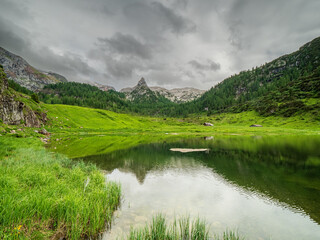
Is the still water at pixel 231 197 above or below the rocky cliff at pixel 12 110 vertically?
below

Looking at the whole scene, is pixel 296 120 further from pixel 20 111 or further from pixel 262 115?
pixel 20 111

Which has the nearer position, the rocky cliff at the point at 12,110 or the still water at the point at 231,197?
the still water at the point at 231,197

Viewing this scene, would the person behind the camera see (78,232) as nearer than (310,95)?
Yes

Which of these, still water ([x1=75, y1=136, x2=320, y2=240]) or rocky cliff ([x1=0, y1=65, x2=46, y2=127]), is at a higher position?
rocky cliff ([x1=0, y1=65, x2=46, y2=127])

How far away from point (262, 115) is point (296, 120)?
4334cm

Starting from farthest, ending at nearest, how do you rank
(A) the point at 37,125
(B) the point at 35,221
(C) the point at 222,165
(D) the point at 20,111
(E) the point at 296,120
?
(E) the point at 296,120, (A) the point at 37,125, (D) the point at 20,111, (C) the point at 222,165, (B) the point at 35,221

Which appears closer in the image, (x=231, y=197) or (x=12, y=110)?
(x=231, y=197)

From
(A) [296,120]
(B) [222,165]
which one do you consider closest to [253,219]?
(B) [222,165]

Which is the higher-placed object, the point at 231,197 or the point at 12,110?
the point at 12,110

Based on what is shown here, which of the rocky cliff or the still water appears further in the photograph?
the rocky cliff

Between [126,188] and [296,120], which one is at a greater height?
[296,120]

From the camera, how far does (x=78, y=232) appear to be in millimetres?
8016

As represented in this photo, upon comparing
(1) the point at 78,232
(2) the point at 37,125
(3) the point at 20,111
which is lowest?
(1) the point at 78,232

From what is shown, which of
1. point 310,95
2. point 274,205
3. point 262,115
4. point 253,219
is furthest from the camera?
point 262,115
